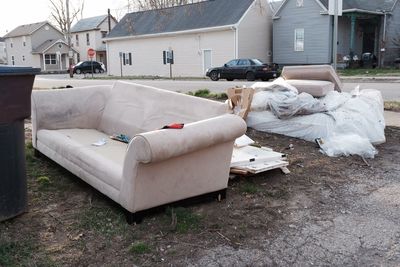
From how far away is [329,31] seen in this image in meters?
27.3

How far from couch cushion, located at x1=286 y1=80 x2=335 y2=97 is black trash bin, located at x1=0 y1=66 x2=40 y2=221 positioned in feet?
16.2

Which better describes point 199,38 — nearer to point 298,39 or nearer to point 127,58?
point 298,39

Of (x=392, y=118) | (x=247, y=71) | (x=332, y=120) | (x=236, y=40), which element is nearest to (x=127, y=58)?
(x=236, y=40)

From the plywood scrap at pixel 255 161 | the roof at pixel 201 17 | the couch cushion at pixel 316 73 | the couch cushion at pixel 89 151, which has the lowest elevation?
the plywood scrap at pixel 255 161

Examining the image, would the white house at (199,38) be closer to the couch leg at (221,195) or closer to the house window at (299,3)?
the house window at (299,3)

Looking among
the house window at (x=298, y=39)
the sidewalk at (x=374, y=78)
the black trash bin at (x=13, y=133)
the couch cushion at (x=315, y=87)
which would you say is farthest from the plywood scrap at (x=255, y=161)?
the house window at (x=298, y=39)

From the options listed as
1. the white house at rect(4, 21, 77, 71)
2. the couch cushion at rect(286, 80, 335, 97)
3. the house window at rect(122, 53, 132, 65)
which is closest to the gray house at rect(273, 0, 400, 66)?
the house window at rect(122, 53, 132, 65)

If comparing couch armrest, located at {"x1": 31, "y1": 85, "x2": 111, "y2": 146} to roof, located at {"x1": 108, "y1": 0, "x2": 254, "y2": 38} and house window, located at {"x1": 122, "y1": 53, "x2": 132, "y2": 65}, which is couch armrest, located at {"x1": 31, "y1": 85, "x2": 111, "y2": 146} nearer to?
roof, located at {"x1": 108, "y1": 0, "x2": 254, "y2": 38}

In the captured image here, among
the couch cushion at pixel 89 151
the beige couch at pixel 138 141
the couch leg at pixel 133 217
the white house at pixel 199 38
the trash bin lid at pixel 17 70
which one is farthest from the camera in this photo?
the white house at pixel 199 38

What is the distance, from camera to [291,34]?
29375 mm

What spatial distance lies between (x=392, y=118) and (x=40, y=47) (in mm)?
56484

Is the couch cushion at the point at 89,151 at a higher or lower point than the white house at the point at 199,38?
lower

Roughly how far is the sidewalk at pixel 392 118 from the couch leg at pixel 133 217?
5897 millimetres

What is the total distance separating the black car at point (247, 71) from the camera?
77.9 feet
